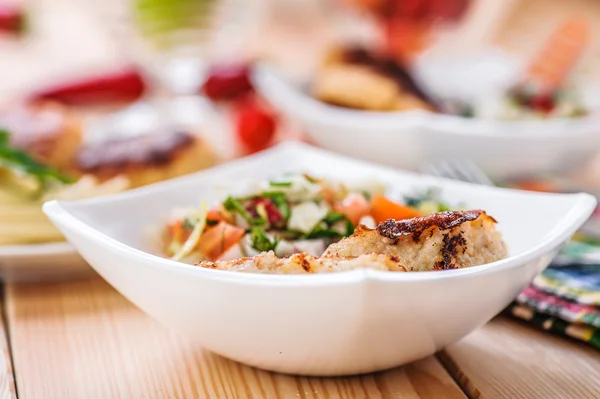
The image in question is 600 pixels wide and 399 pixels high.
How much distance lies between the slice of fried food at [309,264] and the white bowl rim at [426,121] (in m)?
1.63

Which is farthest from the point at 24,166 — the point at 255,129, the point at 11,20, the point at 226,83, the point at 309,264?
the point at 11,20

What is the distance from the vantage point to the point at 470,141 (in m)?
3.10

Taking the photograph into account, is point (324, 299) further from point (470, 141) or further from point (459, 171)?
point (470, 141)

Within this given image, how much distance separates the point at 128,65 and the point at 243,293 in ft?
11.5

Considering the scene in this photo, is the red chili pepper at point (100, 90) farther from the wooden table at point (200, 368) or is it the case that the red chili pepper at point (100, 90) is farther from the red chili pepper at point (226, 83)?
the wooden table at point (200, 368)

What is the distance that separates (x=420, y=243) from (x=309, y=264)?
0.26m

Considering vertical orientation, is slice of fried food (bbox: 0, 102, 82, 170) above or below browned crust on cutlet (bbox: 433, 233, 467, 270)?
below

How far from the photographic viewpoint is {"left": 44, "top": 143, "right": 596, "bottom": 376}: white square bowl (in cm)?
145

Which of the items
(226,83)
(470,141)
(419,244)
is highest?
(419,244)

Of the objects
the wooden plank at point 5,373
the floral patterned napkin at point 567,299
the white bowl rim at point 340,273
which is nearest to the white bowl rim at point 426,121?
the floral patterned napkin at point 567,299

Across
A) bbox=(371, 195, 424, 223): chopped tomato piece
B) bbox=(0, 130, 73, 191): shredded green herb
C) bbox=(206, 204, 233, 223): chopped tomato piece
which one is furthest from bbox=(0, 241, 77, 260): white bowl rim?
bbox=(371, 195, 424, 223): chopped tomato piece

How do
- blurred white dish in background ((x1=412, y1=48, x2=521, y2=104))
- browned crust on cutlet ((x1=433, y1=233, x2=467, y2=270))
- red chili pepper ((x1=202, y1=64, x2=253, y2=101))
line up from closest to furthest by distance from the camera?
browned crust on cutlet ((x1=433, y1=233, x2=467, y2=270)) → blurred white dish in background ((x1=412, y1=48, x2=521, y2=104)) → red chili pepper ((x1=202, y1=64, x2=253, y2=101))

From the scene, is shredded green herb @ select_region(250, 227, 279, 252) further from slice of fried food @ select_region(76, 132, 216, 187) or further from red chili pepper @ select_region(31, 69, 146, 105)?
red chili pepper @ select_region(31, 69, 146, 105)

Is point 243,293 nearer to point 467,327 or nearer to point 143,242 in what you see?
point 467,327
